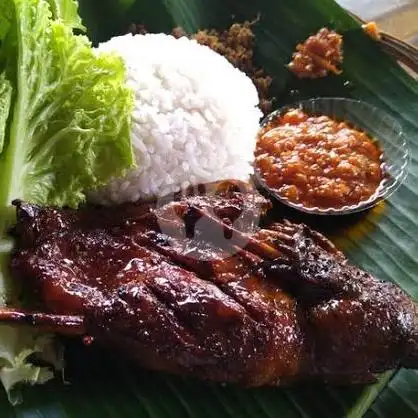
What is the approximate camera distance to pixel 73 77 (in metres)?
3.53

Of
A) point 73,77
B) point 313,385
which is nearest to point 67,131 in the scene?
point 73,77

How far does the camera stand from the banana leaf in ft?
10.7

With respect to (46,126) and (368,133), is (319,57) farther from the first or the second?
(46,126)

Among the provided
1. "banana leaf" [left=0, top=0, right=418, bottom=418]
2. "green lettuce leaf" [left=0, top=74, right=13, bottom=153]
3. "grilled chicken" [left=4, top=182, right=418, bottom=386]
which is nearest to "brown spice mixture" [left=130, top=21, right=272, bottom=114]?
"banana leaf" [left=0, top=0, right=418, bottom=418]

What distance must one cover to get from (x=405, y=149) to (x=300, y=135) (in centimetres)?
68

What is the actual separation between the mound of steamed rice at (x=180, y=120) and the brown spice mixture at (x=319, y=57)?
0.65 meters

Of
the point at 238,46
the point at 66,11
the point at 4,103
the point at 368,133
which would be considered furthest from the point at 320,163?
the point at 4,103

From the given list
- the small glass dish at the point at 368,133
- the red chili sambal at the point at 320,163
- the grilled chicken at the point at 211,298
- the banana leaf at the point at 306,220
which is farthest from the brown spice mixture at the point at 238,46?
the grilled chicken at the point at 211,298

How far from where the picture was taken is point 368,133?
4734 millimetres

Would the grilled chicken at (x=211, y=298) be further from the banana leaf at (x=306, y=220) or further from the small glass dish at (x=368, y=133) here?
the small glass dish at (x=368, y=133)

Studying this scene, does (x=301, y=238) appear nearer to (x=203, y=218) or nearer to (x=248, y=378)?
(x=203, y=218)

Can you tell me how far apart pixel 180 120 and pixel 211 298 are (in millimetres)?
1464

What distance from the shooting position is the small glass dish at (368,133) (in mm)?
4238

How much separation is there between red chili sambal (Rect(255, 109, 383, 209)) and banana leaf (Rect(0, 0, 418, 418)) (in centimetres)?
18
